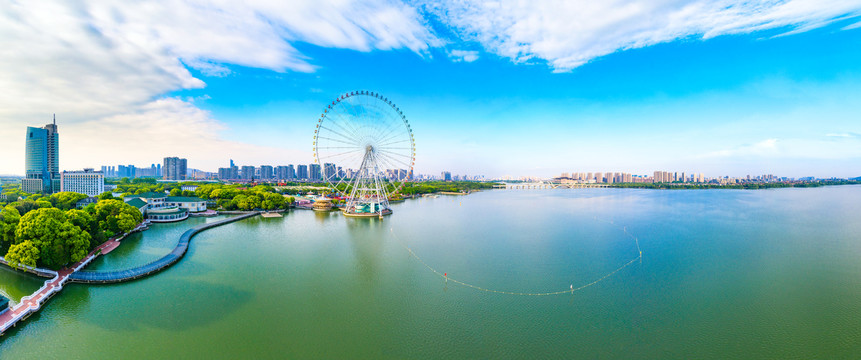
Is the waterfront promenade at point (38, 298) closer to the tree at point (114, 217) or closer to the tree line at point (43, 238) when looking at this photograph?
the tree line at point (43, 238)

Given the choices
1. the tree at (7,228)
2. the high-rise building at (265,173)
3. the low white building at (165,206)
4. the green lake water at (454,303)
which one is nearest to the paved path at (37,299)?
the green lake water at (454,303)

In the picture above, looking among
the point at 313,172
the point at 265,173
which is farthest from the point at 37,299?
the point at 265,173

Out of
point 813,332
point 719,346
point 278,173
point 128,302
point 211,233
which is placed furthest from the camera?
point 278,173

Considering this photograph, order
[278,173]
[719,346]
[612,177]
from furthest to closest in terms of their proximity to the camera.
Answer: [612,177]
[278,173]
[719,346]

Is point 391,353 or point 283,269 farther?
point 283,269

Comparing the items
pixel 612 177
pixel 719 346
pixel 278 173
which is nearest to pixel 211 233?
pixel 719 346

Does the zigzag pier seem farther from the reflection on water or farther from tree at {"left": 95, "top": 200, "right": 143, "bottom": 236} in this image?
the reflection on water

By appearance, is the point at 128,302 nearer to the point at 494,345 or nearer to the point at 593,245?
the point at 494,345
